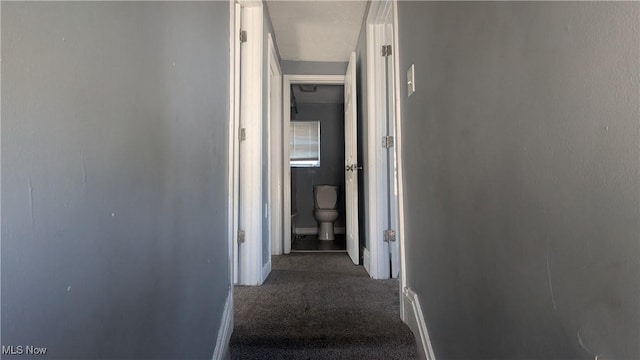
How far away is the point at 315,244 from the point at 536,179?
12.5 feet

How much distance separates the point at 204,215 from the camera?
1226 mm

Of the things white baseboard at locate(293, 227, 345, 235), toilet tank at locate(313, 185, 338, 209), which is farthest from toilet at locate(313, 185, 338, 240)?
white baseboard at locate(293, 227, 345, 235)

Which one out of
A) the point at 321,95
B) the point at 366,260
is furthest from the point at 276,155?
the point at 321,95

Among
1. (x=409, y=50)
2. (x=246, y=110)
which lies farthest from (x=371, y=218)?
(x=409, y=50)

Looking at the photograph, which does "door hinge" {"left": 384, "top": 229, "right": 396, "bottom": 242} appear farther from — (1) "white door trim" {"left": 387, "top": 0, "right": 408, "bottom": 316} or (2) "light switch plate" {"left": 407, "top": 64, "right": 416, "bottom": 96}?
(2) "light switch plate" {"left": 407, "top": 64, "right": 416, "bottom": 96}

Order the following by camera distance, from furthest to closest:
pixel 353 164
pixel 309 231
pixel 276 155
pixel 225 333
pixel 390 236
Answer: pixel 309 231, pixel 276 155, pixel 353 164, pixel 390 236, pixel 225 333

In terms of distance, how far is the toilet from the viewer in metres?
4.76

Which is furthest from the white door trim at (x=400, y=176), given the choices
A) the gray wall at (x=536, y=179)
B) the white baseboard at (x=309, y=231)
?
the white baseboard at (x=309, y=231)

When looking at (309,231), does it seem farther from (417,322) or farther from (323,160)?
(417,322)

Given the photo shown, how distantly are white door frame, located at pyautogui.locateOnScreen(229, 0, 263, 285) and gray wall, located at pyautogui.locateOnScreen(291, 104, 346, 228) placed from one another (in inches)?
127

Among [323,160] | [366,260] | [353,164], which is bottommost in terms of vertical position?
[366,260]

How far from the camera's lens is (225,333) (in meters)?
1.40

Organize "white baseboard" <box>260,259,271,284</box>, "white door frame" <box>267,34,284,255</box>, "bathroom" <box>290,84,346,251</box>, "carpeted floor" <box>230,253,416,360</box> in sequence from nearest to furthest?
"carpeted floor" <box>230,253,416,360</box>
"white baseboard" <box>260,259,271,284</box>
"white door frame" <box>267,34,284,255</box>
"bathroom" <box>290,84,346,251</box>

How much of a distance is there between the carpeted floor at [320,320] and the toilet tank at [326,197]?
2356 mm
